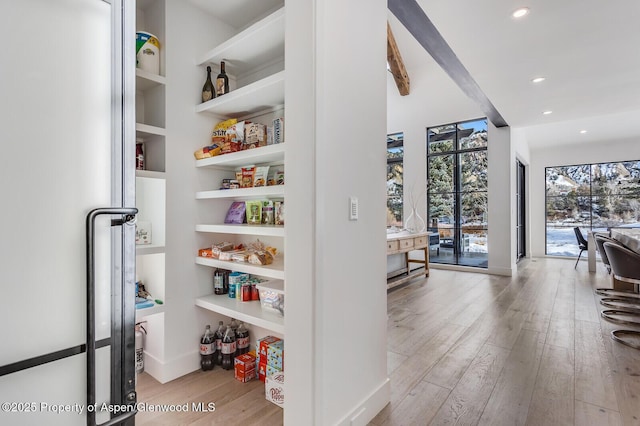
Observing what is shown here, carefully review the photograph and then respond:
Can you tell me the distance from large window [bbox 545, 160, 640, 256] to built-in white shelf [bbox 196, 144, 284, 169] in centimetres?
A: 893

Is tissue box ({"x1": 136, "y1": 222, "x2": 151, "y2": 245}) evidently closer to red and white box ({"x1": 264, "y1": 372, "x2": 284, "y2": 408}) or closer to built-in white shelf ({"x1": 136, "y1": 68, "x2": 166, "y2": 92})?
built-in white shelf ({"x1": 136, "y1": 68, "x2": 166, "y2": 92})

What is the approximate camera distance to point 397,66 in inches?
259

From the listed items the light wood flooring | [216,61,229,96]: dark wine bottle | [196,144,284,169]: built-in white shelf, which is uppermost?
[216,61,229,96]: dark wine bottle

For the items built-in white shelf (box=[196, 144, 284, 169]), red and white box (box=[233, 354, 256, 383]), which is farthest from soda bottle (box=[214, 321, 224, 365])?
built-in white shelf (box=[196, 144, 284, 169])

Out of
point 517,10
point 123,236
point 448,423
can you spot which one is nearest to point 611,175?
point 517,10

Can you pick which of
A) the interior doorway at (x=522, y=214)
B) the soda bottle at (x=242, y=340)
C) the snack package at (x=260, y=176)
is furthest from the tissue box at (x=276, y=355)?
the interior doorway at (x=522, y=214)

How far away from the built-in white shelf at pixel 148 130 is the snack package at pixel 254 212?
0.77m

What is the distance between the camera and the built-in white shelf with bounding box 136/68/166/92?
206 centimetres

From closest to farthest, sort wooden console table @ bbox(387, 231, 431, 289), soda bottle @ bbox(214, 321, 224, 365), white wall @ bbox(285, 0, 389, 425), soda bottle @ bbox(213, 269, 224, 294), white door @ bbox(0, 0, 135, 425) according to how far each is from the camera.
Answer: white door @ bbox(0, 0, 135, 425) < white wall @ bbox(285, 0, 389, 425) < soda bottle @ bbox(214, 321, 224, 365) < soda bottle @ bbox(213, 269, 224, 294) < wooden console table @ bbox(387, 231, 431, 289)

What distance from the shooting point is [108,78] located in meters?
0.76

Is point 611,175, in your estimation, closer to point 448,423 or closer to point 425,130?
Answer: point 425,130

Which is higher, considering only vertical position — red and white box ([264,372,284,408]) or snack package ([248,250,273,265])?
snack package ([248,250,273,265])

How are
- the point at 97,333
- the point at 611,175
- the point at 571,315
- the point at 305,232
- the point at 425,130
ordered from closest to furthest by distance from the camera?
the point at 97,333, the point at 305,232, the point at 571,315, the point at 425,130, the point at 611,175

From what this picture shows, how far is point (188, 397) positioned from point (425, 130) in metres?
6.59
